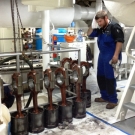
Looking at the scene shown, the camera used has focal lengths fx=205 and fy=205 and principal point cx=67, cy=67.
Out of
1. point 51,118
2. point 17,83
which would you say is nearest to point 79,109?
point 51,118

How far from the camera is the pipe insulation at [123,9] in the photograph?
1432 millimetres

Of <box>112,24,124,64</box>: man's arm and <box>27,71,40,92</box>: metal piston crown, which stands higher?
<box>112,24,124,64</box>: man's arm

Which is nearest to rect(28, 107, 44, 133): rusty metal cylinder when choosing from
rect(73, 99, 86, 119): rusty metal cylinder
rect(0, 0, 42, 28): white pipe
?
rect(73, 99, 86, 119): rusty metal cylinder

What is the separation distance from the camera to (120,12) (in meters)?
1.53

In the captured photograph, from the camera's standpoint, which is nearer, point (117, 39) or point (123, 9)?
point (123, 9)

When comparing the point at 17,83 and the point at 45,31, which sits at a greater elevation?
the point at 45,31

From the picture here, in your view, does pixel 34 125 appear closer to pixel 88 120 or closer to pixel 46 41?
pixel 88 120

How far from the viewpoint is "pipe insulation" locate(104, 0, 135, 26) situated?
56.4 inches

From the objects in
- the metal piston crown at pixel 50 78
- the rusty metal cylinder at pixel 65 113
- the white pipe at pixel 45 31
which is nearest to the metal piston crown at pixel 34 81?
the metal piston crown at pixel 50 78

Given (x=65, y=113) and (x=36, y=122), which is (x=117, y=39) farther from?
(x=36, y=122)

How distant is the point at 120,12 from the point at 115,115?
4.54 feet

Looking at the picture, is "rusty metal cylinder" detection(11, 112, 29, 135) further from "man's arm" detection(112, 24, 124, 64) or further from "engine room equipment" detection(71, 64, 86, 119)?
"man's arm" detection(112, 24, 124, 64)

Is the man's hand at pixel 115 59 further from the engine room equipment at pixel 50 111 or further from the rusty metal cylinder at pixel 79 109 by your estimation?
the engine room equipment at pixel 50 111

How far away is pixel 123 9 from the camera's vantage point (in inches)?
58.6
